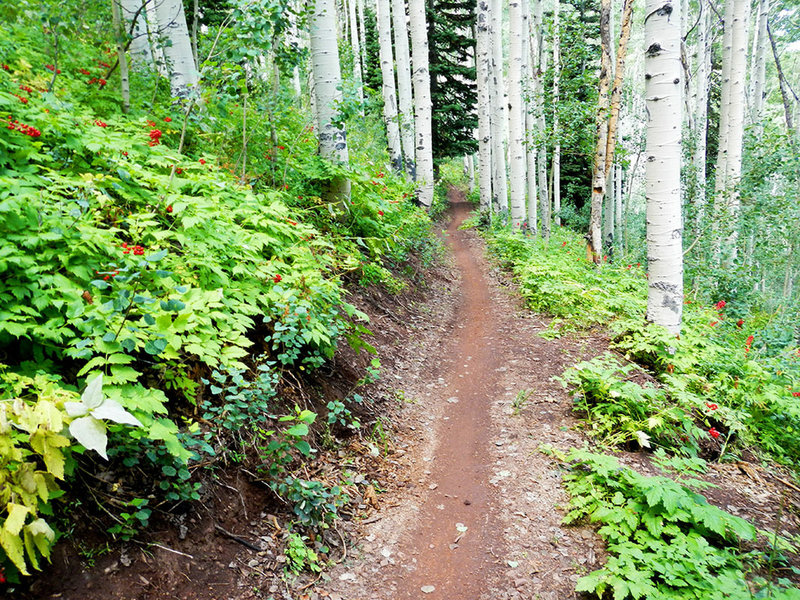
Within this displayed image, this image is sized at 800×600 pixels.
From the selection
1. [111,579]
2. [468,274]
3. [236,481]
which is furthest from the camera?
[468,274]

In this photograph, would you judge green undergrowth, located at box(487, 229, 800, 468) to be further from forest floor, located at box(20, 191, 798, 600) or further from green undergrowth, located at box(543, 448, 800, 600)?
green undergrowth, located at box(543, 448, 800, 600)

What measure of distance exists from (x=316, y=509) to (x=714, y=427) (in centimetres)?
472

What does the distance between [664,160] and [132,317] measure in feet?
21.3

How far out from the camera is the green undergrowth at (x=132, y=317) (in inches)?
83.9

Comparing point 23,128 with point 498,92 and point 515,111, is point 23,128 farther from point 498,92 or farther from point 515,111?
point 498,92

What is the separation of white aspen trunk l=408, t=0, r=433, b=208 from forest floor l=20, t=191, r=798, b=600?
29.5 ft

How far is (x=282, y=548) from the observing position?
303 centimetres

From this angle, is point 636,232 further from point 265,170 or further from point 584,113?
point 265,170

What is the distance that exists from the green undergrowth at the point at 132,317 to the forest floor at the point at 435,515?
9.4 inches

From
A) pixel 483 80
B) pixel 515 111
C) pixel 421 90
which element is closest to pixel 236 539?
pixel 421 90

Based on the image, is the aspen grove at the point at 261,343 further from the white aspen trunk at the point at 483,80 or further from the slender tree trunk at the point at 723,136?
the white aspen trunk at the point at 483,80

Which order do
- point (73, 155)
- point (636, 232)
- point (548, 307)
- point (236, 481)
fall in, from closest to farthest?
point (236, 481)
point (73, 155)
point (548, 307)
point (636, 232)

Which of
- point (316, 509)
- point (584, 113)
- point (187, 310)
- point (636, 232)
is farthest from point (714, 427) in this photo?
point (636, 232)

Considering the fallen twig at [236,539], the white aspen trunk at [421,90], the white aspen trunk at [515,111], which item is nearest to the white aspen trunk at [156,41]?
the fallen twig at [236,539]
